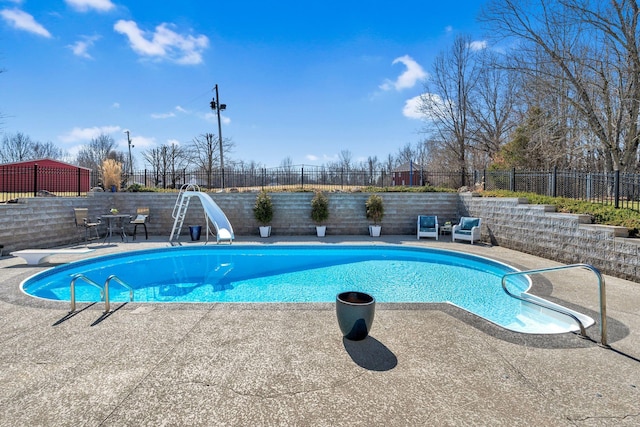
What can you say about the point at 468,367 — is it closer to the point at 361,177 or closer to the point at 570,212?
the point at 570,212

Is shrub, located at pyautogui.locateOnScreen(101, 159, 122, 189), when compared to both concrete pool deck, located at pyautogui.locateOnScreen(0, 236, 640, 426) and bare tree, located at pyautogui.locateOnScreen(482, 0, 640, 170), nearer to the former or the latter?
concrete pool deck, located at pyautogui.locateOnScreen(0, 236, 640, 426)

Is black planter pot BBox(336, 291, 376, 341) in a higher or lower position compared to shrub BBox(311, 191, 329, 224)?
lower

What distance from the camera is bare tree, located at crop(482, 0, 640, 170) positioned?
1013 centimetres

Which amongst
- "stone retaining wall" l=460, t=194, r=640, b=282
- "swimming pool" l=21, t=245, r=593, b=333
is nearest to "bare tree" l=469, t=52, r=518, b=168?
"stone retaining wall" l=460, t=194, r=640, b=282

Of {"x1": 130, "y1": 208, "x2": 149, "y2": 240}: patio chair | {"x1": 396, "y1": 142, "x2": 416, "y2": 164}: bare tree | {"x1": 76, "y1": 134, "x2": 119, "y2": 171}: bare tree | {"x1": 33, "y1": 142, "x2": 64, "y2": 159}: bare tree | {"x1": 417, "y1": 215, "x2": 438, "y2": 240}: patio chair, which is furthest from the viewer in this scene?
{"x1": 396, "y1": 142, "x2": 416, "y2": 164}: bare tree

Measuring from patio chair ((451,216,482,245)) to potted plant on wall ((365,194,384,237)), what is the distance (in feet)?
7.94

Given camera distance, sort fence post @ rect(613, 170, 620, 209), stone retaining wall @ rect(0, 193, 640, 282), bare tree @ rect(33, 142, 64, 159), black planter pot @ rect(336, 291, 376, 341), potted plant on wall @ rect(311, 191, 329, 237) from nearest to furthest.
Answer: black planter pot @ rect(336, 291, 376, 341), stone retaining wall @ rect(0, 193, 640, 282), fence post @ rect(613, 170, 620, 209), potted plant on wall @ rect(311, 191, 329, 237), bare tree @ rect(33, 142, 64, 159)

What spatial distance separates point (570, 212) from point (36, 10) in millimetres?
13291

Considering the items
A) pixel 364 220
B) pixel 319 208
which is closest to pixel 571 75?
pixel 364 220

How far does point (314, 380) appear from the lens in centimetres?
240

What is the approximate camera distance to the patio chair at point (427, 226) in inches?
421

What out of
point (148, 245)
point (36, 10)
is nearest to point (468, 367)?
point (148, 245)

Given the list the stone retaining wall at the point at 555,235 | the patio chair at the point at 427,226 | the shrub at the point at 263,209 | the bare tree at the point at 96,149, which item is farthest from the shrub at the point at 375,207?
the bare tree at the point at 96,149

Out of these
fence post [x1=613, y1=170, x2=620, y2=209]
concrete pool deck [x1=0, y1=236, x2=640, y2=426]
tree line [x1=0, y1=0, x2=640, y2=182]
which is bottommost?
concrete pool deck [x1=0, y1=236, x2=640, y2=426]
